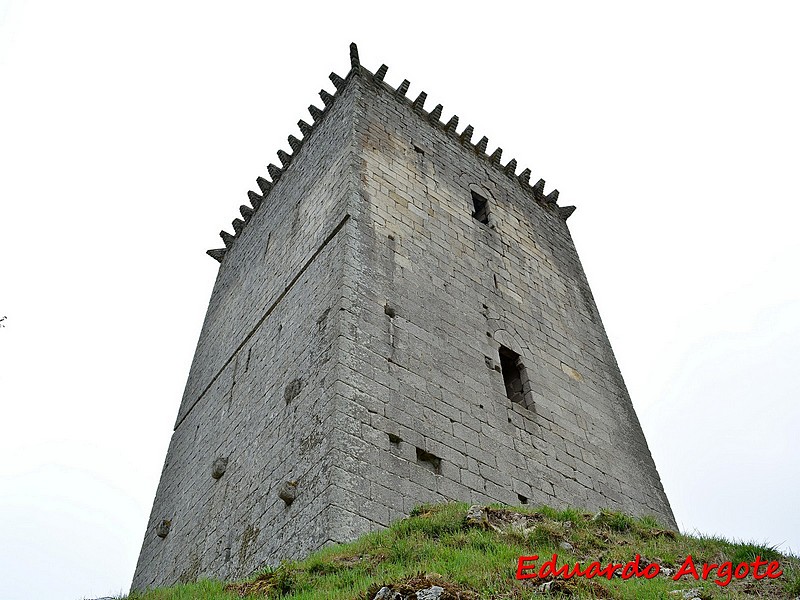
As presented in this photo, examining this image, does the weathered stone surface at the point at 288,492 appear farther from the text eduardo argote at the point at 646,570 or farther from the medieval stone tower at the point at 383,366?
the text eduardo argote at the point at 646,570

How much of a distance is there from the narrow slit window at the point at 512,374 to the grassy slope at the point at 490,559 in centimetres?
312

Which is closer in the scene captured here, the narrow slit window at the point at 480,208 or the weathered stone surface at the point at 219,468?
the weathered stone surface at the point at 219,468

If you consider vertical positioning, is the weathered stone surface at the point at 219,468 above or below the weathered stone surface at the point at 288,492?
above

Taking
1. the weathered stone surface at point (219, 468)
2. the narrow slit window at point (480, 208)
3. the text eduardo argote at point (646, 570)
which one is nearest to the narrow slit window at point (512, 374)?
the narrow slit window at point (480, 208)

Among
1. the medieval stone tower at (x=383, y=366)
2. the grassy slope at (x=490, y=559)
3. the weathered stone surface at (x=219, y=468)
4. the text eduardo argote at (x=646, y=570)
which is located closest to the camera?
the grassy slope at (x=490, y=559)

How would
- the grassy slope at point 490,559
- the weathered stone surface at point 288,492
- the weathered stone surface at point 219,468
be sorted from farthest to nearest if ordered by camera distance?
the weathered stone surface at point 219,468 < the weathered stone surface at point 288,492 < the grassy slope at point 490,559

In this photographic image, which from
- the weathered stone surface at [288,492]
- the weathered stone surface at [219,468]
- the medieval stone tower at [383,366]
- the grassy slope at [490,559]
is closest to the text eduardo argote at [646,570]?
the grassy slope at [490,559]

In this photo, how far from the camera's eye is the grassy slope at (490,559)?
13.7 feet

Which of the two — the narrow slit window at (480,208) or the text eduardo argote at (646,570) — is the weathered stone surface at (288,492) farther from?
the narrow slit window at (480,208)

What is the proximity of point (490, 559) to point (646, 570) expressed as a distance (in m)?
1.13

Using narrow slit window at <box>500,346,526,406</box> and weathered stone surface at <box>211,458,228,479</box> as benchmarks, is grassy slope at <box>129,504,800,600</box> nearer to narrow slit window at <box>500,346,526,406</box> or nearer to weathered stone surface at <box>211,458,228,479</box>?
narrow slit window at <box>500,346,526,406</box>


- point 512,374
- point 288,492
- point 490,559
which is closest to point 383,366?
point 288,492

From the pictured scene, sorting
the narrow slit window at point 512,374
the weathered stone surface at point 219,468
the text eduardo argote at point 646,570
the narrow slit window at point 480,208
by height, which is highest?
the narrow slit window at point 480,208

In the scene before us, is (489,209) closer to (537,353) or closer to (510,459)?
(537,353)
